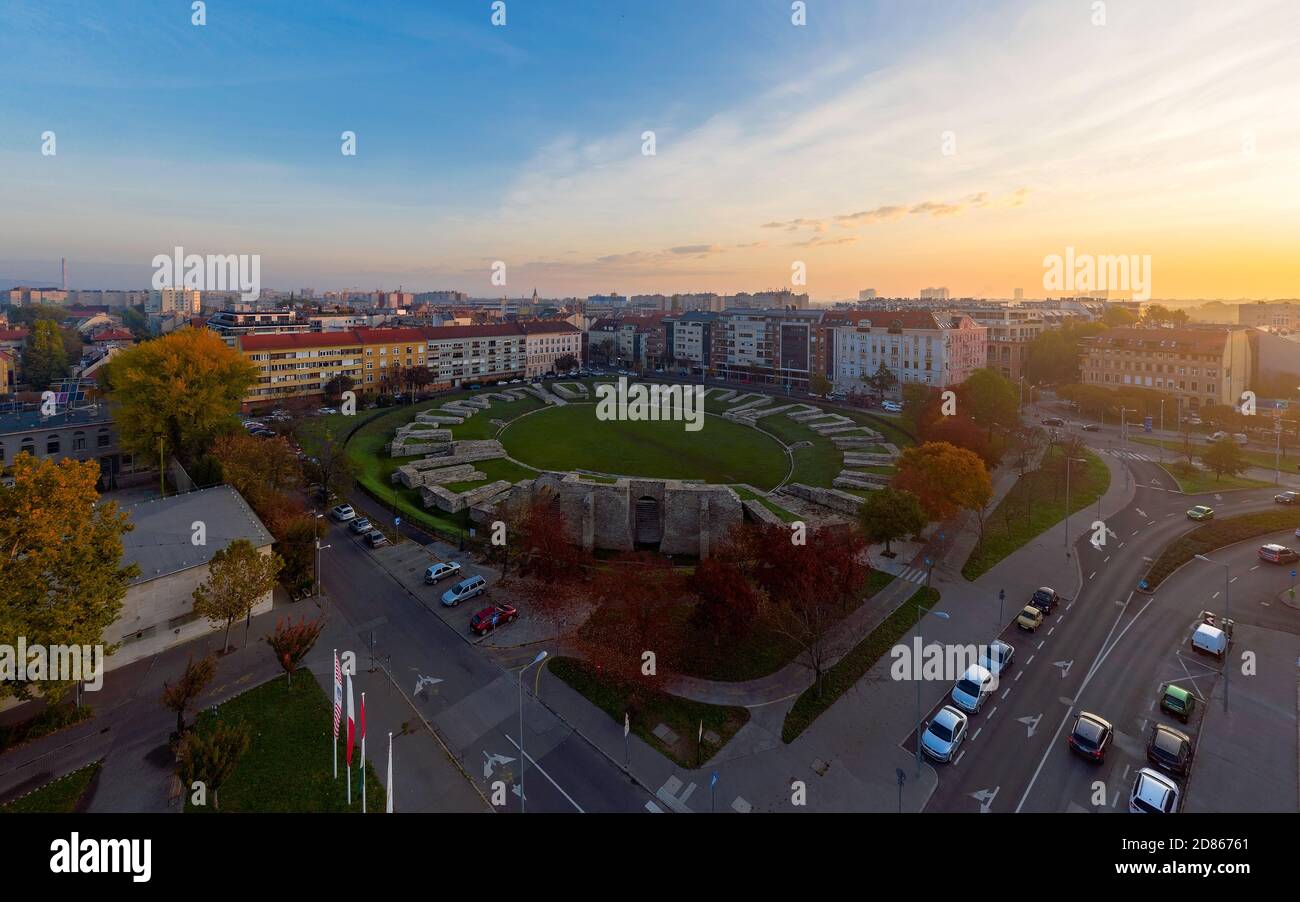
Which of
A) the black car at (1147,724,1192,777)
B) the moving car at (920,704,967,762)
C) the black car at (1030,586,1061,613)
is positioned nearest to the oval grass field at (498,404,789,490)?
the black car at (1030,586,1061,613)

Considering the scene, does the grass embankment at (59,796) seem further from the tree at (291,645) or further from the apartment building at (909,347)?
the apartment building at (909,347)

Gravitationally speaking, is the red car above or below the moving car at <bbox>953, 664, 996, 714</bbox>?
above

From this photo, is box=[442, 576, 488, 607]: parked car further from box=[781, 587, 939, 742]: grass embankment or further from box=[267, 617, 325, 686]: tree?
box=[781, 587, 939, 742]: grass embankment

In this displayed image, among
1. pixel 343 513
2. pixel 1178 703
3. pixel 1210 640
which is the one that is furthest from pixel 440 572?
pixel 1210 640

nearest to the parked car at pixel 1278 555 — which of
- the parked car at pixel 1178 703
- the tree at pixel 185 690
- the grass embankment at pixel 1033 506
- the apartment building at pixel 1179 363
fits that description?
the grass embankment at pixel 1033 506

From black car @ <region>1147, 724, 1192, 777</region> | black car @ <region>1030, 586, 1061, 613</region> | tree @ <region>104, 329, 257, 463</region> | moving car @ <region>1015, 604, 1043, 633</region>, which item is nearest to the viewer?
black car @ <region>1147, 724, 1192, 777</region>

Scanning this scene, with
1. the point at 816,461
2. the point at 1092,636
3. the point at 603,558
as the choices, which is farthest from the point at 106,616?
the point at 816,461
